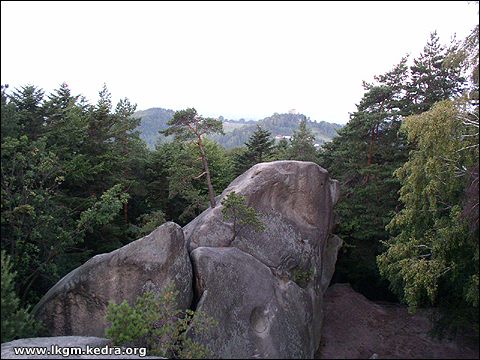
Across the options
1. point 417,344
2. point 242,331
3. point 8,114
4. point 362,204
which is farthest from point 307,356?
point 8,114

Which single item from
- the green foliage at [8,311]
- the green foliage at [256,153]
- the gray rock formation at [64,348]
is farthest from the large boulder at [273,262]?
the green foliage at [256,153]

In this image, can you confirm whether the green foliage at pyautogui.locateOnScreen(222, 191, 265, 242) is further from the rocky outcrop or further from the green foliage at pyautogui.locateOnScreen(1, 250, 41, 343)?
the green foliage at pyautogui.locateOnScreen(1, 250, 41, 343)

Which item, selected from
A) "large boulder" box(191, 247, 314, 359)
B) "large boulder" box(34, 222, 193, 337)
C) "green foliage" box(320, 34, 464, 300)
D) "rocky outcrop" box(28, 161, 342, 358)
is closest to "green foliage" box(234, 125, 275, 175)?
"green foliage" box(320, 34, 464, 300)

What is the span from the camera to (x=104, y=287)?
11.8 metres

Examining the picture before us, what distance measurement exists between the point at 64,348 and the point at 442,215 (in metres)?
11.7

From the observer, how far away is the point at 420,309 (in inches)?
559

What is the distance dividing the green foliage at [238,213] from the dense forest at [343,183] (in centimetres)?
386

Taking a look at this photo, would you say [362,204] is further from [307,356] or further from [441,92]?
[307,356]

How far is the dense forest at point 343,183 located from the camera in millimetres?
10664

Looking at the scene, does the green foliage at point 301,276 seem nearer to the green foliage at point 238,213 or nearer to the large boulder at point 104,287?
the green foliage at point 238,213

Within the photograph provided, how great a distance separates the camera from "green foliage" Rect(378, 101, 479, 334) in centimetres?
1050

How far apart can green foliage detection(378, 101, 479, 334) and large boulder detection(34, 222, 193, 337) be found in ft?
23.4

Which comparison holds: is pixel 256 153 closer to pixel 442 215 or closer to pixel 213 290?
pixel 442 215

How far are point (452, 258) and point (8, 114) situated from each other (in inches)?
553
